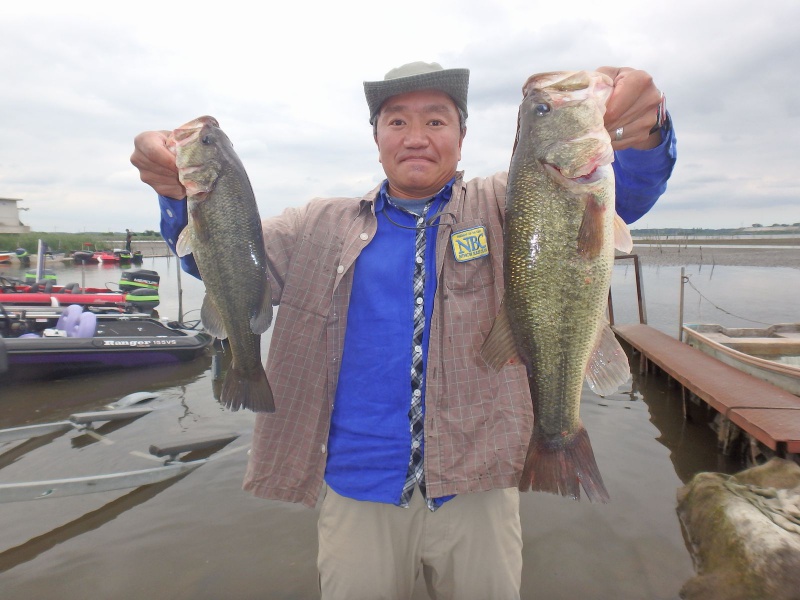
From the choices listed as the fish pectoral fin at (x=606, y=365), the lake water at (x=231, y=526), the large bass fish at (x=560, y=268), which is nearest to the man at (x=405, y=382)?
the large bass fish at (x=560, y=268)

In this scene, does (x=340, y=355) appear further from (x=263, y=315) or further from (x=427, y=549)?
(x=427, y=549)

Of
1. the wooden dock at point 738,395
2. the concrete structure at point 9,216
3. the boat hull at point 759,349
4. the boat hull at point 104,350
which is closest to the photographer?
the wooden dock at point 738,395

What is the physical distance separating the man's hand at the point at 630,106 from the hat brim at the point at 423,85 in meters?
0.69

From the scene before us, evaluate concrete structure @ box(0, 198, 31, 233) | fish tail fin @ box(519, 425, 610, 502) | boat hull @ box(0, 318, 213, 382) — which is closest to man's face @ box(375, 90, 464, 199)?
fish tail fin @ box(519, 425, 610, 502)

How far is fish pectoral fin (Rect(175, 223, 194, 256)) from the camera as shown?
255cm

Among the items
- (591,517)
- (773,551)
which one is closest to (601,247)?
(773,551)

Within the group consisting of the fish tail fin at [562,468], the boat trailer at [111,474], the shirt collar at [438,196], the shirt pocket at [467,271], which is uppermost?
the shirt collar at [438,196]

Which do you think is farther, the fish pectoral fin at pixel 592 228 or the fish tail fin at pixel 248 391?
the fish tail fin at pixel 248 391

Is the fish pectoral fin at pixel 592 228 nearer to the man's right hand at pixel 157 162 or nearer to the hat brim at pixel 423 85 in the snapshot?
the hat brim at pixel 423 85

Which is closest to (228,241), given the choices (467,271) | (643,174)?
(467,271)

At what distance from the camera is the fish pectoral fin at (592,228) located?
2.01m

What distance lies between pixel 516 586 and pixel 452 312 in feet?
4.77

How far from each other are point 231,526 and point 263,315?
404 centimetres

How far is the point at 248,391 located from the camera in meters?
2.47
